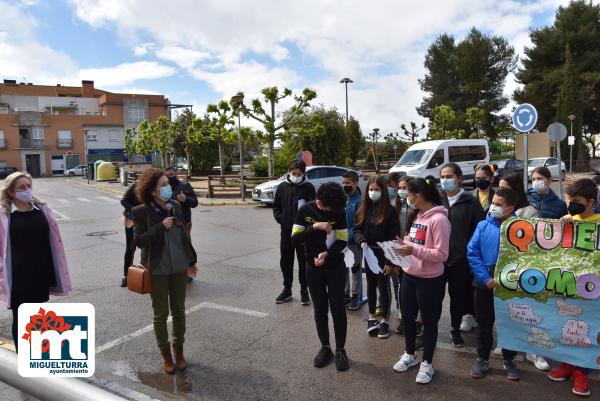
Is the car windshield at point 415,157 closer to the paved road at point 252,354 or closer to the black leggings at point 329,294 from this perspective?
the paved road at point 252,354

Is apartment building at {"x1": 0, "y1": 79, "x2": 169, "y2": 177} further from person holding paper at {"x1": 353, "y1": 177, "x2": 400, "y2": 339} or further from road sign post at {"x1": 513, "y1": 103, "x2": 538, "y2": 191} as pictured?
person holding paper at {"x1": 353, "y1": 177, "x2": 400, "y2": 339}

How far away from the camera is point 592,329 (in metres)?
3.50

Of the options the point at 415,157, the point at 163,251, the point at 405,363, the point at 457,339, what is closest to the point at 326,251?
the point at 405,363

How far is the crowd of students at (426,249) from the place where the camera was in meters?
3.76

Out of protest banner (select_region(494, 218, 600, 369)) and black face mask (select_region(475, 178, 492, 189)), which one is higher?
black face mask (select_region(475, 178, 492, 189))

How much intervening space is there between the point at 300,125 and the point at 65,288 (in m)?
22.8

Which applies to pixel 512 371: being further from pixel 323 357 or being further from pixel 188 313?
pixel 188 313

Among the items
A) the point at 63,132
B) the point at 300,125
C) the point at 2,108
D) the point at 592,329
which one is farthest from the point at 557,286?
the point at 2,108

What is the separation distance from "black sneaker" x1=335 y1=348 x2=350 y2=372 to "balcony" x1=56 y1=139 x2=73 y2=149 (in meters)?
62.1

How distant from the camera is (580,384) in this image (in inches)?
141

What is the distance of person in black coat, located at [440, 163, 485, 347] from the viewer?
434 centimetres

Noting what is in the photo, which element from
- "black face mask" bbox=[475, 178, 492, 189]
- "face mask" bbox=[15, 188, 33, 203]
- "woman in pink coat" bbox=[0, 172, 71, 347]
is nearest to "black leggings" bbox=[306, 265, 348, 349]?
"black face mask" bbox=[475, 178, 492, 189]

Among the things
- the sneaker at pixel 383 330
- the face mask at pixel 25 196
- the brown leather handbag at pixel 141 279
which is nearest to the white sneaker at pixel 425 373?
the sneaker at pixel 383 330

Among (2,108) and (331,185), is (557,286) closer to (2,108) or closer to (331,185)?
(331,185)
